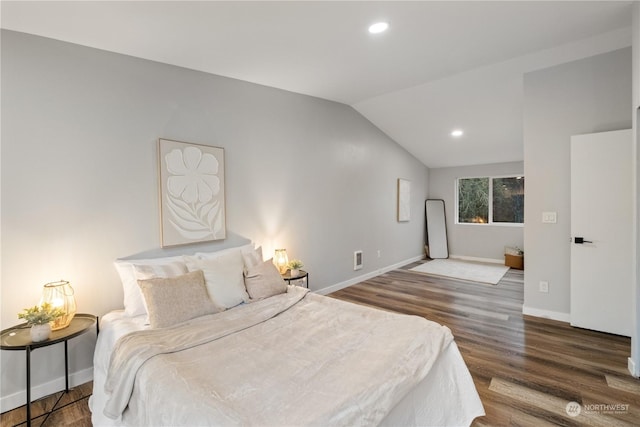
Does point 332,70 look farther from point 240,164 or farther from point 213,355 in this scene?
point 213,355

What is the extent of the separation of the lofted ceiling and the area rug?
2.87 meters

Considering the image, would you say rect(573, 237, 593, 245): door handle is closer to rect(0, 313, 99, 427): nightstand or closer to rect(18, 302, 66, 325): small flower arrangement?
rect(0, 313, 99, 427): nightstand

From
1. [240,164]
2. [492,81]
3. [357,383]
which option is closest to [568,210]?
[492,81]

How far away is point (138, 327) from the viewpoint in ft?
6.89

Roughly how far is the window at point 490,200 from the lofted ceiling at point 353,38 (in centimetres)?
301

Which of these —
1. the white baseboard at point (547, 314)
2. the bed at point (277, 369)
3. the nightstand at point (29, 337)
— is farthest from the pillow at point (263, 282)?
the white baseboard at point (547, 314)

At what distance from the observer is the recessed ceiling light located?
2398mm

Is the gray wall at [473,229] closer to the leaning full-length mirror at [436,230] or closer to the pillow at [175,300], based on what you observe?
the leaning full-length mirror at [436,230]

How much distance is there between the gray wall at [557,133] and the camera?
10.2 ft

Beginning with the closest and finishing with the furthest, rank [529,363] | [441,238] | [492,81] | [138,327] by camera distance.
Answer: [138,327] → [529,363] → [492,81] → [441,238]

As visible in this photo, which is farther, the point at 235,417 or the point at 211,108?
the point at 211,108

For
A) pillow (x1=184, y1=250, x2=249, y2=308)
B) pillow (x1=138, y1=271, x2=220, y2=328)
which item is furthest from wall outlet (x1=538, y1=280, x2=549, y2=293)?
pillow (x1=138, y1=271, x2=220, y2=328)

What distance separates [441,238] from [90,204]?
265 inches

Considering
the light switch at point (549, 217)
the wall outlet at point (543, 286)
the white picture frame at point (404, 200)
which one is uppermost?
the white picture frame at point (404, 200)
